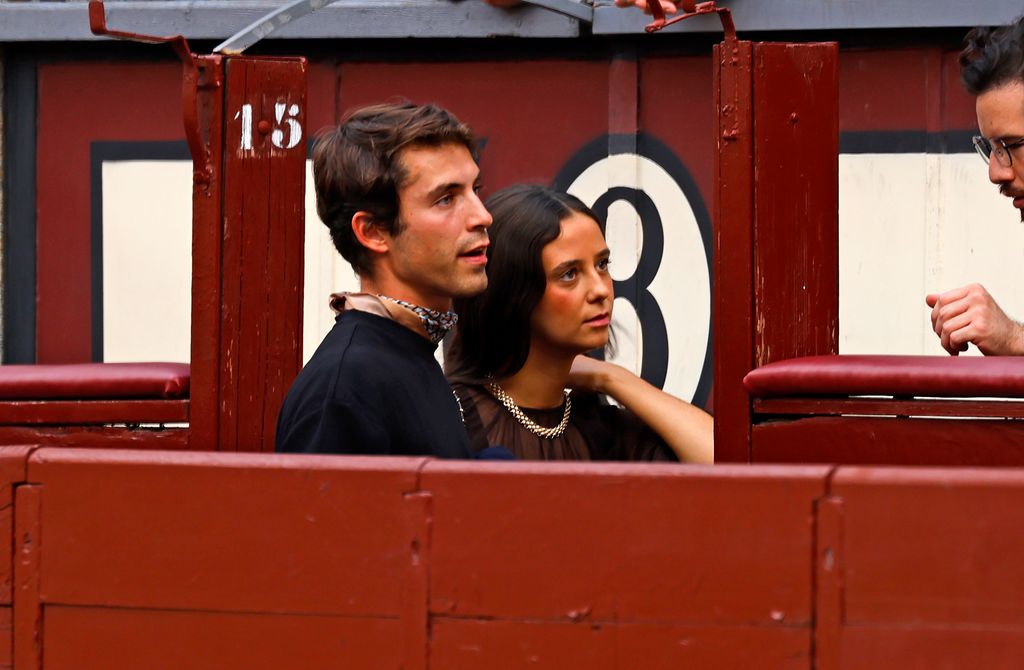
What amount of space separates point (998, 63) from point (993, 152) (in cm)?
18

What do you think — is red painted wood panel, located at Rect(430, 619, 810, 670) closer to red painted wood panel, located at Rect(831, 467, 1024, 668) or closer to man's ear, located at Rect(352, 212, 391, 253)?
red painted wood panel, located at Rect(831, 467, 1024, 668)

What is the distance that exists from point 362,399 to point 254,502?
335mm

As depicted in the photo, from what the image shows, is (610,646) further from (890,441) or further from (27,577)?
(27,577)

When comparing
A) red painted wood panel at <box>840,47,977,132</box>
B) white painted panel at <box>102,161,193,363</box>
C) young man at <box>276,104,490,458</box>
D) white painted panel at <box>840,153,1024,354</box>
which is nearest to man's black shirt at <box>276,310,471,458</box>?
young man at <box>276,104,490,458</box>

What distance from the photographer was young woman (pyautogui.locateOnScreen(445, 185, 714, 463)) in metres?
2.88

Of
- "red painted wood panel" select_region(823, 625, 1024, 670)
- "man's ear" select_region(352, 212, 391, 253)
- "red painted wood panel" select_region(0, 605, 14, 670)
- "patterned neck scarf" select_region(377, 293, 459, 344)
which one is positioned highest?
"man's ear" select_region(352, 212, 391, 253)

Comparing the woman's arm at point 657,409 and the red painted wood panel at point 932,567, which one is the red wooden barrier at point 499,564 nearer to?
the red painted wood panel at point 932,567

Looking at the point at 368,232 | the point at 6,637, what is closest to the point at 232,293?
the point at 368,232

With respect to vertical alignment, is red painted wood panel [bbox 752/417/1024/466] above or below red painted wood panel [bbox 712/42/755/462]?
below

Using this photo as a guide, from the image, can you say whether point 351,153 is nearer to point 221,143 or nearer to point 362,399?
point 221,143

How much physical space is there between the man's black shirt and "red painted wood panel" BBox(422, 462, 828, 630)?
310mm

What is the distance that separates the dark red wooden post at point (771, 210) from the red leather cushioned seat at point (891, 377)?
0.30ft

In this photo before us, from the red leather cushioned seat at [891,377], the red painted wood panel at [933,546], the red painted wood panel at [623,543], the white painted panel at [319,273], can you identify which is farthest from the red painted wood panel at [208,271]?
the white painted panel at [319,273]

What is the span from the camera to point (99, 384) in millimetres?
2463
